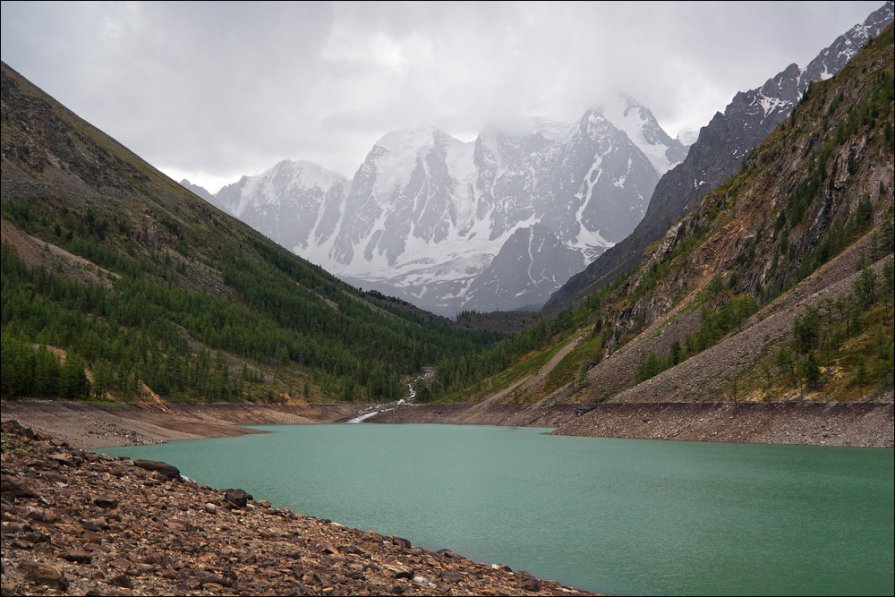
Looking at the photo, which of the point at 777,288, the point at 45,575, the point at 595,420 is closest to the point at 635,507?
the point at 45,575

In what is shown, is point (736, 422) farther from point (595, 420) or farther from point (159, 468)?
point (159, 468)

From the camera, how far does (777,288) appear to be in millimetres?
103125

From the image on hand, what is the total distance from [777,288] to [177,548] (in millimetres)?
100139

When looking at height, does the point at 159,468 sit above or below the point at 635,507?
above

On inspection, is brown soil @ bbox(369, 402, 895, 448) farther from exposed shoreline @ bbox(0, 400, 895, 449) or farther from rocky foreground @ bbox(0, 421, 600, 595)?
rocky foreground @ bbox(0, 421, 600, 595)

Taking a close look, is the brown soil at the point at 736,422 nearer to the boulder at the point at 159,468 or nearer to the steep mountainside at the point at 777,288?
the steep mountainside at the point at 777,288

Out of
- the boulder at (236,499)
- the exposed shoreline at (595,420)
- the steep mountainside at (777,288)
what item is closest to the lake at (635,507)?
the exposed shoreline at (595,420)

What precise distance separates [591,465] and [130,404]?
301 ft

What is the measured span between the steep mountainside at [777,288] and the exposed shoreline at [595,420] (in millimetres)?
2094

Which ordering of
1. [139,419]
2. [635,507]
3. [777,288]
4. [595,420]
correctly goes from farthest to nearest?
[139,419] → [777,288] → [595,420] → [635,507]

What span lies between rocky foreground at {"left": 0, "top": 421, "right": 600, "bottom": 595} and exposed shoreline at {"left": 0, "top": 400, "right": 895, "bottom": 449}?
44652 mm

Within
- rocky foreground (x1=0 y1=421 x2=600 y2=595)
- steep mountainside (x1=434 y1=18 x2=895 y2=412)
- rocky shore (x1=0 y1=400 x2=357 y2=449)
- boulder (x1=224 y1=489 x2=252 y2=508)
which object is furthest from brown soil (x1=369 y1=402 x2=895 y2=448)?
rocky shore (x1=0 y1=400 x2=357 y2=449)

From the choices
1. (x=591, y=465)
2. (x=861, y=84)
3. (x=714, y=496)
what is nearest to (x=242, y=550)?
(x=714, y=496)

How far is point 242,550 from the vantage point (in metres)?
25.0
